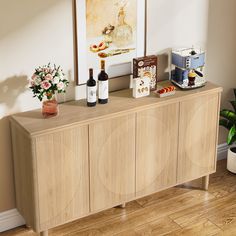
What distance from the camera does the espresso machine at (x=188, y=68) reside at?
3.68 metres

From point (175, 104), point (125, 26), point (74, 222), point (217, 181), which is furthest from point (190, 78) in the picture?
point (74, 222)

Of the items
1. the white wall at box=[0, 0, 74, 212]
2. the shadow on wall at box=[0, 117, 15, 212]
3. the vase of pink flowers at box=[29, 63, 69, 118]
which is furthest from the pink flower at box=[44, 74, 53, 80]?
the shadow on wall at box=[0, 117, 15, 212]

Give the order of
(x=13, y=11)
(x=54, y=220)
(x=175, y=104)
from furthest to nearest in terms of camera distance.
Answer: (x=175, y=104), (x=54, y=220), (x=13, y=11)

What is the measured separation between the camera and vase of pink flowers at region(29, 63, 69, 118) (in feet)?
10.3

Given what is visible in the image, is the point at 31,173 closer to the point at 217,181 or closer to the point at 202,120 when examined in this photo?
the point at 202,120

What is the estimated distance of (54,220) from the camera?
329cm

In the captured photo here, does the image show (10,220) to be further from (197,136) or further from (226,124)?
(226,124)

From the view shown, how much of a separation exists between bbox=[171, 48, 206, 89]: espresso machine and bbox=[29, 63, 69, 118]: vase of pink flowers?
2.77 feet

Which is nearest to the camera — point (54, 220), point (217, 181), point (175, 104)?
point (54, 220)

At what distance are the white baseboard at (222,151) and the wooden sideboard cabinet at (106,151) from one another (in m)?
0.57

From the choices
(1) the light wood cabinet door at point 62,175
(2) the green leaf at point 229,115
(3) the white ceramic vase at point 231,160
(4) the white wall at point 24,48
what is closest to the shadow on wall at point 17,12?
(4) the white wall at point 24,48

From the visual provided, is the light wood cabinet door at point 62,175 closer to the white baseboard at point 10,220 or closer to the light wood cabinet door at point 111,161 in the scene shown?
the light wood cabinet door at point 111,161

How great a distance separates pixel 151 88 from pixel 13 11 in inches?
41.4

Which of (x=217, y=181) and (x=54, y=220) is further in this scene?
(x=217, y=181)
